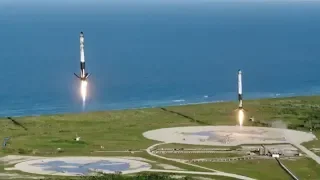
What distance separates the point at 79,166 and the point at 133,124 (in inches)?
1211

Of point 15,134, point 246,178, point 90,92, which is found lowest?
point 246,178

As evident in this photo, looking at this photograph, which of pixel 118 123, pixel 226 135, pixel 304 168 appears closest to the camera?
pixel 304 168

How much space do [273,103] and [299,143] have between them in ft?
Result: 123

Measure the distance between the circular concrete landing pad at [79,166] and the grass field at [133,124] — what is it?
387 centimetres

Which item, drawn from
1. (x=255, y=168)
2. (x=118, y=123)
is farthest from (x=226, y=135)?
(x=255, y=168)

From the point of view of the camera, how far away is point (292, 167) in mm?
94812

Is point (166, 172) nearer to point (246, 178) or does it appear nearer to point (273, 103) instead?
point (246, 178)

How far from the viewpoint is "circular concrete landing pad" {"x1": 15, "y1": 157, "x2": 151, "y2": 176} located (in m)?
91.7

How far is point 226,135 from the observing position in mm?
114688

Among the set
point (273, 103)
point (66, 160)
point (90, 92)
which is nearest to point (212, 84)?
point (90, 92)

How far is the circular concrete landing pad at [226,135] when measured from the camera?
110125 mm

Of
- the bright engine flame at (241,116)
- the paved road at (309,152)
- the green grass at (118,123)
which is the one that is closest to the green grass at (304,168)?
the paved road at (309,152)

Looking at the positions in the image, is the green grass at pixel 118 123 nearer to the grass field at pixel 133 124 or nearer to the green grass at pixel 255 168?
the grass field at pixel 133 124

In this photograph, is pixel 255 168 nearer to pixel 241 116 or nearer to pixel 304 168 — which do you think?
pixel 304 168
